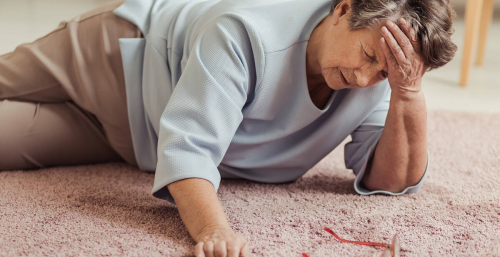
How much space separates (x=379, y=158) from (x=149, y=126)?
0.58 m

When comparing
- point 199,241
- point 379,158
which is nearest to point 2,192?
point 199,241

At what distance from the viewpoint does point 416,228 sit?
3.61 feet

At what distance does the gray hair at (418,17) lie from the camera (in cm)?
98

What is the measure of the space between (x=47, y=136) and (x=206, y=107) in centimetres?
65

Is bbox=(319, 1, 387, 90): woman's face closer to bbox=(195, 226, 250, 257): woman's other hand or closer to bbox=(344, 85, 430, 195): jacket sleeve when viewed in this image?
bbox=(344, 85, 430, 195): jacket sleeve

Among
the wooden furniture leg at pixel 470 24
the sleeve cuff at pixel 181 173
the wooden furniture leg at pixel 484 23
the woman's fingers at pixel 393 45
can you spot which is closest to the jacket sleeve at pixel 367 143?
the woman's fingers at pixel 393 45

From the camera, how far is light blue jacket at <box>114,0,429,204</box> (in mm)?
1008

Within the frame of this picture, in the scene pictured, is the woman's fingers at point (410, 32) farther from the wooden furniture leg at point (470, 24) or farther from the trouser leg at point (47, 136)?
the wooden furniture leg at point (470, 24)

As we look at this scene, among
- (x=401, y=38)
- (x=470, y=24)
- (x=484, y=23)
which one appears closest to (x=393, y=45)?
(x=401, y=38)

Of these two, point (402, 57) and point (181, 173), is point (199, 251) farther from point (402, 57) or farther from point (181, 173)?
point (402, 57)

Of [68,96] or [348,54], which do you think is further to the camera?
[68,96]

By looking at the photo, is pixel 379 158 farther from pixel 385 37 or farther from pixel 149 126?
pixel 149 126

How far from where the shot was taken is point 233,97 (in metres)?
1.05

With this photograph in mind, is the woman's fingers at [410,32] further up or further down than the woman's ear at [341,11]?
further down
